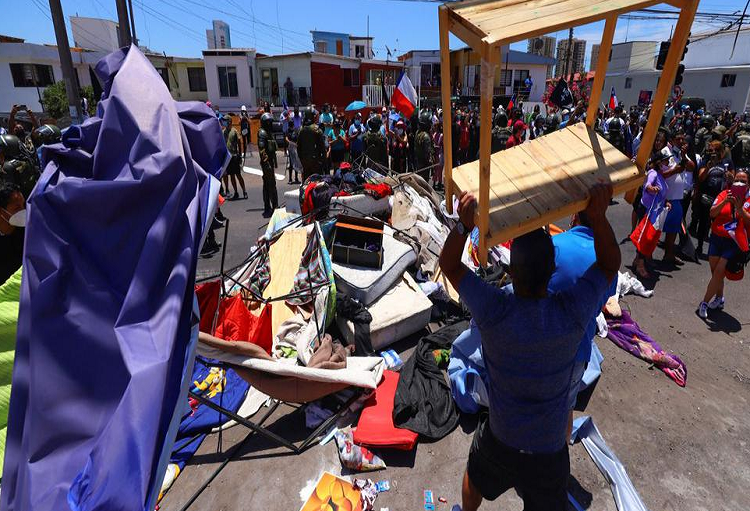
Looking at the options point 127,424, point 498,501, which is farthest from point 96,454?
point 498,501

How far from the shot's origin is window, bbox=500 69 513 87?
1534 inches

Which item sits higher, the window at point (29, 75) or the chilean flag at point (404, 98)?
the window at point (29, 75)

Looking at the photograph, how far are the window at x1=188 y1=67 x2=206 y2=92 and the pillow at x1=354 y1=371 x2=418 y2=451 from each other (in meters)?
34.1

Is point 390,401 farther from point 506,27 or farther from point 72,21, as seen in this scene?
point 72,21

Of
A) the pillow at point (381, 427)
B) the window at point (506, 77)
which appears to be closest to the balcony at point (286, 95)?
the window at point (506, 77)

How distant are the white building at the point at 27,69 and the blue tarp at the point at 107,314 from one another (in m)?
36.1

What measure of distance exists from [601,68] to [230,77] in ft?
105

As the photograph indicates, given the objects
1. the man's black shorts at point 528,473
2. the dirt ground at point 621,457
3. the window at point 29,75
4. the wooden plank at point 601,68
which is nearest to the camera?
the man's black shorts at point 528,473

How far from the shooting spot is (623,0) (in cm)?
150

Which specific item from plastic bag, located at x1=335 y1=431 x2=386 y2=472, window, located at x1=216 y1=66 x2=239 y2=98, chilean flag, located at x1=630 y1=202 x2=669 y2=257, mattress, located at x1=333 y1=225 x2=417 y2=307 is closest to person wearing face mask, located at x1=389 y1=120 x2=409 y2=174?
→ chilean flag, located at x1=630 y1=202 x2=669 y2=257

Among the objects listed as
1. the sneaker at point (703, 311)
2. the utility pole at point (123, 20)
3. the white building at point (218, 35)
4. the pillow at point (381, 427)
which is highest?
the white building at point (218, 35)

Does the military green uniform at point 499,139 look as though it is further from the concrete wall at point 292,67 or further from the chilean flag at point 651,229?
the concrete wall at point 292,67

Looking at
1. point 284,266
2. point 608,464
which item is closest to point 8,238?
point 284,266

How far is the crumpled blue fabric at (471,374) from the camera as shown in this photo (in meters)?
3.69
